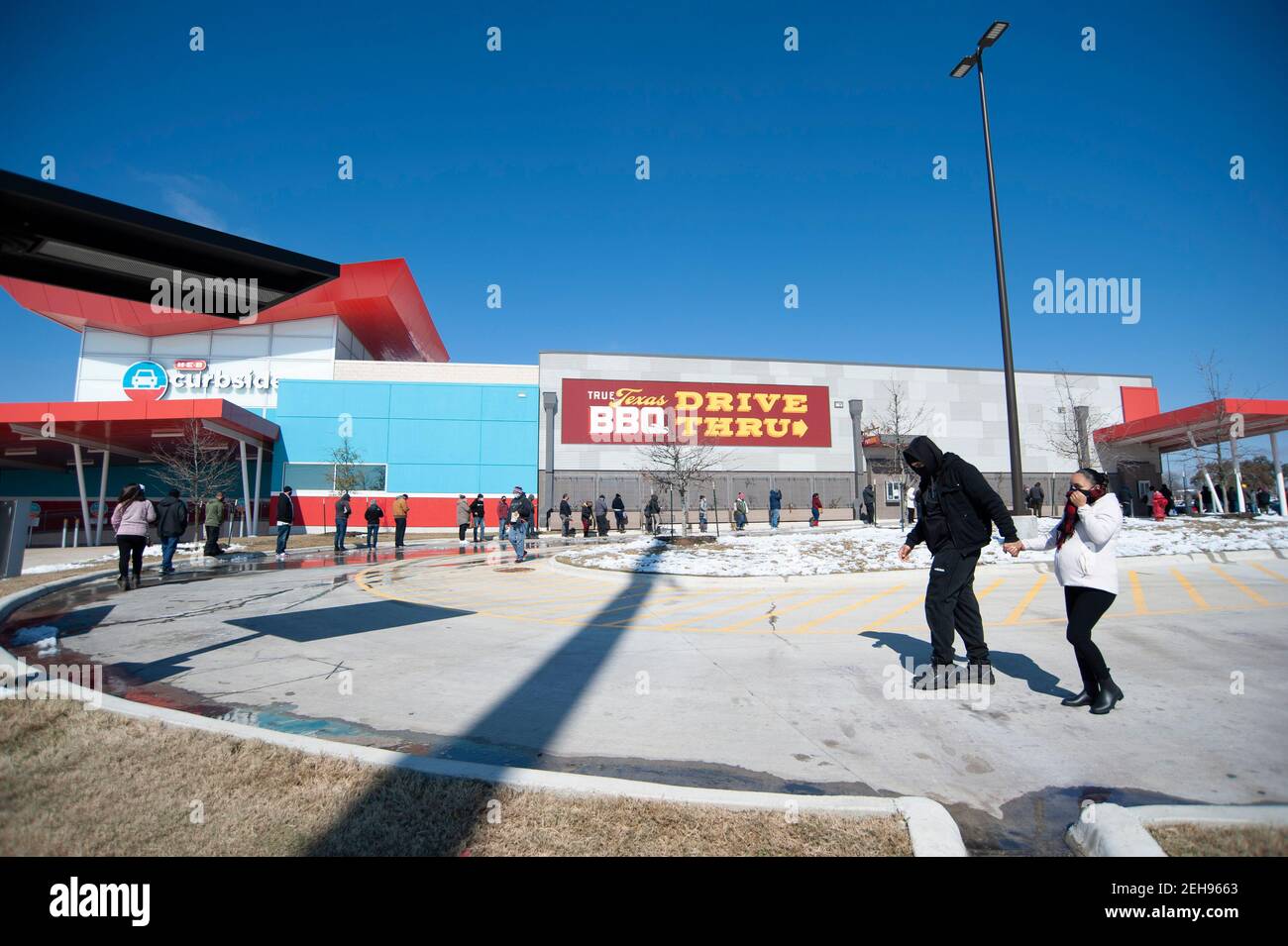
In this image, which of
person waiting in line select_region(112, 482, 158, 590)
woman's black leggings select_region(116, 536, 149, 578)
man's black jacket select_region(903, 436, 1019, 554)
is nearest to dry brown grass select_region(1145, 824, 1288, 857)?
man's black jacket select_region(903, 436, 1019, 554)

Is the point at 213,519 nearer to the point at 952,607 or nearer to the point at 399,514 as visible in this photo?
the point at 399,514

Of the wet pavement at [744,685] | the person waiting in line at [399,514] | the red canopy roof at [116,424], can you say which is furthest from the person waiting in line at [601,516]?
the wet pavement at [744,685]

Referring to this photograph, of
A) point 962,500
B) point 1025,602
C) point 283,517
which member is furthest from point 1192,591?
point 283,517

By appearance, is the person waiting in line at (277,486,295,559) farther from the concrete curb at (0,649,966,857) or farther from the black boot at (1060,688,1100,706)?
the black boot at (1060,688,1100,706)

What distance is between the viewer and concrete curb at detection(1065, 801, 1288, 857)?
2.40m

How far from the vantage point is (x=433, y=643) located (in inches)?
257

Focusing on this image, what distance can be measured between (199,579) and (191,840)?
38.5 ft

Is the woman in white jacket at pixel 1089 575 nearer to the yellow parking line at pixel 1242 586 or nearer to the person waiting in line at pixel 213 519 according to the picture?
the yellow parking line at pixel 1242 586

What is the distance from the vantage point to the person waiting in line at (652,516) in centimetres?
2694

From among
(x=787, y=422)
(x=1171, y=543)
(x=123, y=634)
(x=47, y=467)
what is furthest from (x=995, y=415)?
(x=47, y=467)

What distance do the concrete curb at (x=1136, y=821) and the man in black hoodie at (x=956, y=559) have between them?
223 cm

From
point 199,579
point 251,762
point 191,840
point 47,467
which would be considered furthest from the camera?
point 47,467

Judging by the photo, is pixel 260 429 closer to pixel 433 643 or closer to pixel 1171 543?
pixel 433 643
